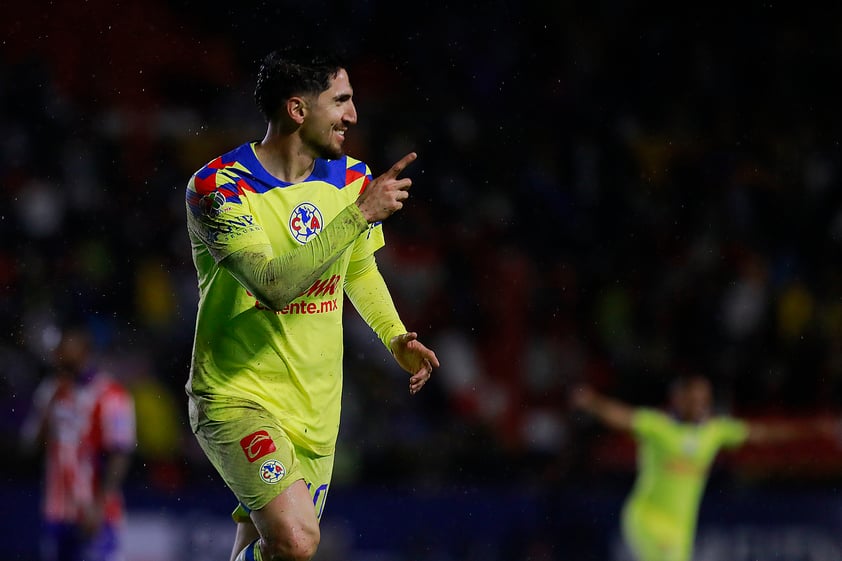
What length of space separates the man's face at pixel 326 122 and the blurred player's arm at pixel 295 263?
0.39m

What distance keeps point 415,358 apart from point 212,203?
928 millimetres

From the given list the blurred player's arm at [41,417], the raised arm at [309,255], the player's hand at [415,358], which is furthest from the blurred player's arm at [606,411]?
the raised arm at [309,255]

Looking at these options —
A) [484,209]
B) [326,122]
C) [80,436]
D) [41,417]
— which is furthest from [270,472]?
[484,209]

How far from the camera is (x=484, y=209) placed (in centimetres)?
1229

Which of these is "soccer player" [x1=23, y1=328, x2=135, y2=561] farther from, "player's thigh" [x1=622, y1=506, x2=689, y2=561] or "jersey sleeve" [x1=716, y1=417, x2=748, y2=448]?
"jersey sleeve" [x1=716, y1=417, x2=748, y2=448]

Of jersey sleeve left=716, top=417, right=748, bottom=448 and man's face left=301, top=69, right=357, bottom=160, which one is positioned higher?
man's face left=301, top=69, right=357, bottom=160

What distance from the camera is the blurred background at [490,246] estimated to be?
10406mm

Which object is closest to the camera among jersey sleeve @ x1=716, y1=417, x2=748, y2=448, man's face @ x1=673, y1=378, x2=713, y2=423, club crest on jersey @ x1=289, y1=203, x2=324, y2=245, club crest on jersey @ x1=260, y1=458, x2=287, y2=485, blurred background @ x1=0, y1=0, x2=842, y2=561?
club crest on jersey @ x1=260, y1=458, x2=287, y2=485

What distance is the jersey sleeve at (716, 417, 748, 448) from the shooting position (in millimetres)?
10102

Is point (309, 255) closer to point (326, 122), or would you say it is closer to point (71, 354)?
point (326, 122)

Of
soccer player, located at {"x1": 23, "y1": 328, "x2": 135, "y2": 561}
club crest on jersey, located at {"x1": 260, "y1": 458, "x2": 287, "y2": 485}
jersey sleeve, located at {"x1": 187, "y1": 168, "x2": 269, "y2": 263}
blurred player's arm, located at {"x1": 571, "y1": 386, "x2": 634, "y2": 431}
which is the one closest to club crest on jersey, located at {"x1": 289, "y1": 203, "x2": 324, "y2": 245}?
jersey sleeve, located at {"x1": 187, "y1": 168, "x2": 269, "y2": 263}

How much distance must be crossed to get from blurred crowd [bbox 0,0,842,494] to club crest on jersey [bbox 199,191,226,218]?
19.4 feet

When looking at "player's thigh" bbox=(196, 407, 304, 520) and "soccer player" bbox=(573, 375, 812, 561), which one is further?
"soccer player" bbox=(573, 375, 812, 561)

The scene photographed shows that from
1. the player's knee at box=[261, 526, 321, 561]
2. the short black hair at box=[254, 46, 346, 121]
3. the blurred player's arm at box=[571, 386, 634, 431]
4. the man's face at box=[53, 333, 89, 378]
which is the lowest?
the blurred player's arm at box=[571, 386, 634, 431]
